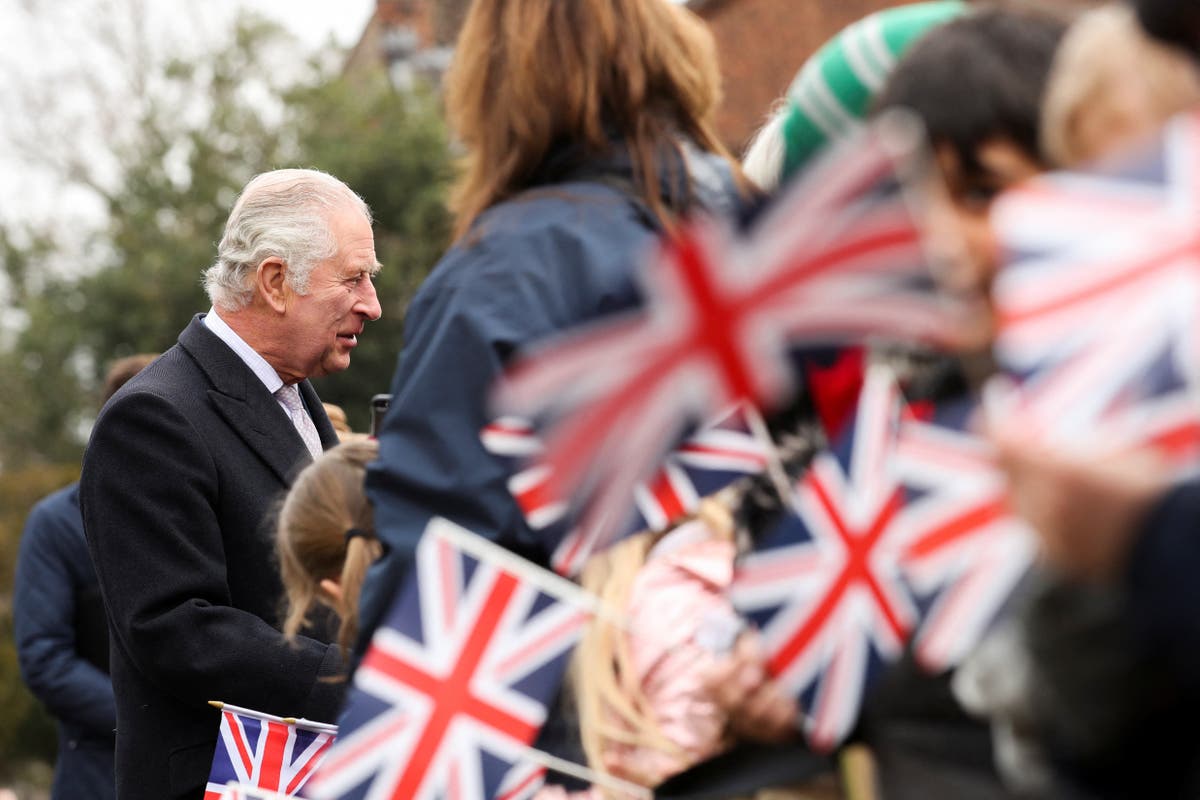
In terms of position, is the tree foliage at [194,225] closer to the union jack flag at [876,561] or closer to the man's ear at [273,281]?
the man's ear at [273,281]

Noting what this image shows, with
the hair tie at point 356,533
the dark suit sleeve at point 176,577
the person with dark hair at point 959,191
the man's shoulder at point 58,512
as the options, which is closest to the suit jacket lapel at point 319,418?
the dark suit sleeve at point 176,577

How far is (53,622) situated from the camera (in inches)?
224

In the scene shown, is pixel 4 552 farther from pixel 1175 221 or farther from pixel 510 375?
pixel 1175 221

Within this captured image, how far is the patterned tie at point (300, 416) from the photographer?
4.16m

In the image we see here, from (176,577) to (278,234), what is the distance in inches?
37.1

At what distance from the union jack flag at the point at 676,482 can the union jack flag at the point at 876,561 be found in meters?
0.12

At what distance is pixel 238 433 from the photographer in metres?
3.86

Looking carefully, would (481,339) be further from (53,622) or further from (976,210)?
(53,622)

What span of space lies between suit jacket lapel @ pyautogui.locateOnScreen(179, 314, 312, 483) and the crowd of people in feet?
0.07

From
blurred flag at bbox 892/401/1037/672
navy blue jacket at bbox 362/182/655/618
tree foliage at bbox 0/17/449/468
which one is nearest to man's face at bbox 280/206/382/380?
navy blue jacket at bbox 362/182/655/618

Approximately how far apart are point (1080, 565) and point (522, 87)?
1.27m

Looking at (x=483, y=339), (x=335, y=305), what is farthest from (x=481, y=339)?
(x=335, y=305)

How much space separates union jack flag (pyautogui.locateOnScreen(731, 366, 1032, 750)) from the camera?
1.70m

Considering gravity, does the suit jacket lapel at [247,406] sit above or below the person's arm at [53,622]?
above
